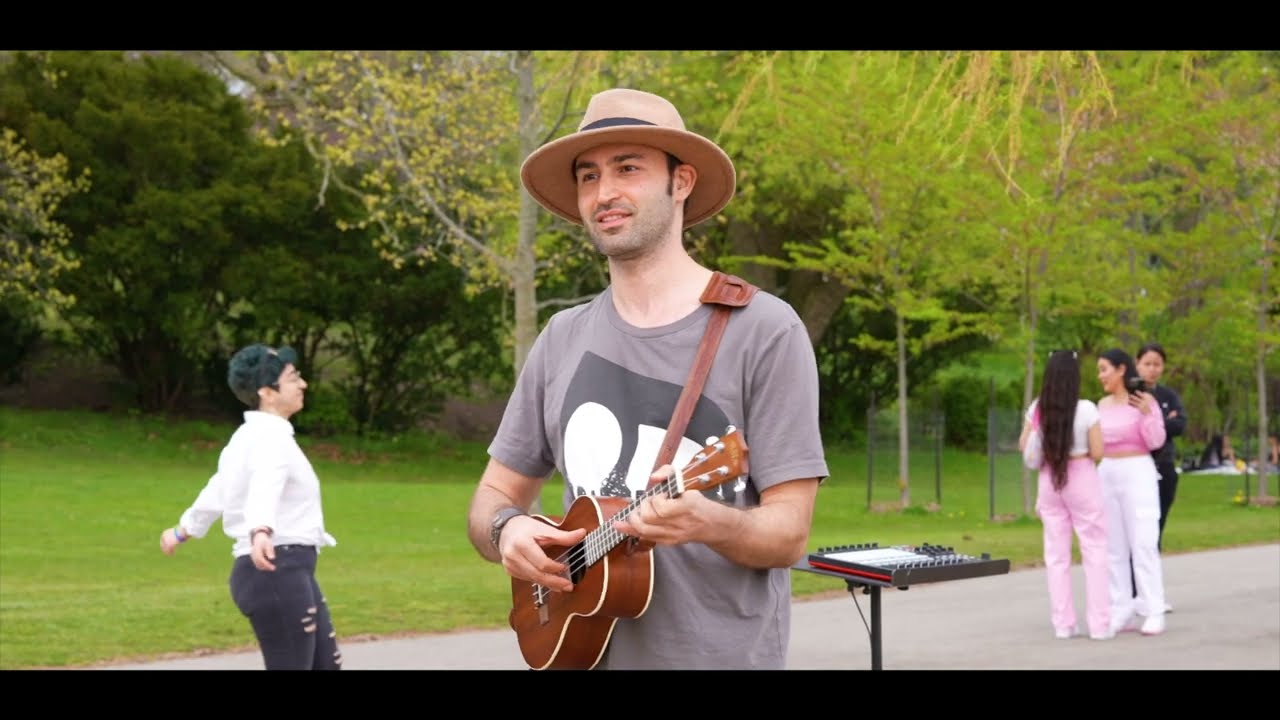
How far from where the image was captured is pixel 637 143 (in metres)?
3.16

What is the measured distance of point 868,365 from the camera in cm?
3634

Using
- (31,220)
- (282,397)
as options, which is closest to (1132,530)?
(282,397)

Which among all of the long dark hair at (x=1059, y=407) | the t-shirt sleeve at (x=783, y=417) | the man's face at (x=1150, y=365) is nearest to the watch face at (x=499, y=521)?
the t-shirt sleeve at (x=783, y=417)

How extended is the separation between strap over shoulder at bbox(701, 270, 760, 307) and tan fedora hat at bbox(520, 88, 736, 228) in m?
0.28

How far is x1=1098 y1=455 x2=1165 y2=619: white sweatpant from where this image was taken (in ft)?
32.6

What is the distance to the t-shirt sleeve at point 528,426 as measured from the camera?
3346 millimetres

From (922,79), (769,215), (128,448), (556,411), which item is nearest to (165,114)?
(128,448)

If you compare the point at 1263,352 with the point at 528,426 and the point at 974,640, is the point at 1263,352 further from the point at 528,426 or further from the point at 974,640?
the point at 528,426

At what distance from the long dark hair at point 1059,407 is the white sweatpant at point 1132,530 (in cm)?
61

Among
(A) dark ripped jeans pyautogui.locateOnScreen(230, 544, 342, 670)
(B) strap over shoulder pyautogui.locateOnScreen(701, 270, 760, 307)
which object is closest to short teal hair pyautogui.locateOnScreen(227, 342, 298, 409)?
(A) dark ripped jeans pyautogui.locateOnScreen(230, 544, 342, 670)

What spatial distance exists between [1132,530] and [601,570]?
7.90m

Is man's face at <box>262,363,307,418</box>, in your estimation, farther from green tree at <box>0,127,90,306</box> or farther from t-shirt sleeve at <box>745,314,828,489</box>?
green tree at <box>0,127,90,306</box>

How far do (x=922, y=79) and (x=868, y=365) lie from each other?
52.1 ft

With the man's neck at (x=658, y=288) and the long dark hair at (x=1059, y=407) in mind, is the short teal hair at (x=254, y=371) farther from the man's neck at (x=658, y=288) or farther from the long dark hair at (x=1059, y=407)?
the long dark hair at (x=1059, y=407)
